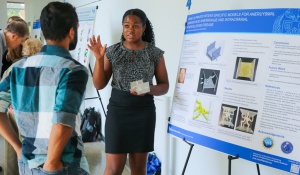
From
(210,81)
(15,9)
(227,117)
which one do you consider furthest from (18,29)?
(15,9)

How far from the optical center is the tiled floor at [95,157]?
10.0 feet

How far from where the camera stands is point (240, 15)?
4.73 ft

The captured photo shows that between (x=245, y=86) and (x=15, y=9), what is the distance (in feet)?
27.9

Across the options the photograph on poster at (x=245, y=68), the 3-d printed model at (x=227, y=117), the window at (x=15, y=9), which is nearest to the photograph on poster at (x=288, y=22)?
the photograph on poster at (x=245, y=68)

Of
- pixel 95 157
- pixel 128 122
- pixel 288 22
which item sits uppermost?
pixel 288 22

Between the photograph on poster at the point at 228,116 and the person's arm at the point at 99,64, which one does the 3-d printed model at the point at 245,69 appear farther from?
the person's arm at the point at 99,64

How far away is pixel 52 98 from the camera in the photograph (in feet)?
3.44

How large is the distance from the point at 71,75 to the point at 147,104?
36.5 inches

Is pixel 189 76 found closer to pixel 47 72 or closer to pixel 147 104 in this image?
pixel 147 104

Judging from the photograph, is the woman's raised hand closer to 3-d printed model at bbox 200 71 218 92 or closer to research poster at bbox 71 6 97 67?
3-d printed model at bbox 200 71 218 92

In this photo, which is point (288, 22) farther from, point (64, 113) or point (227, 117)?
point (64, 113)

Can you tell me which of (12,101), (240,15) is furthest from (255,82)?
(12,101)

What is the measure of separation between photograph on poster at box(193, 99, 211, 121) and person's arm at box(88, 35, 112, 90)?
2.07 feet

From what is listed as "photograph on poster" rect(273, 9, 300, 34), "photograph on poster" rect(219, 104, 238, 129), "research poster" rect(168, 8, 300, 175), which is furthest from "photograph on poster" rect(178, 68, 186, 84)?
"photograph on poster" rect(273, 9, 300, 34)
